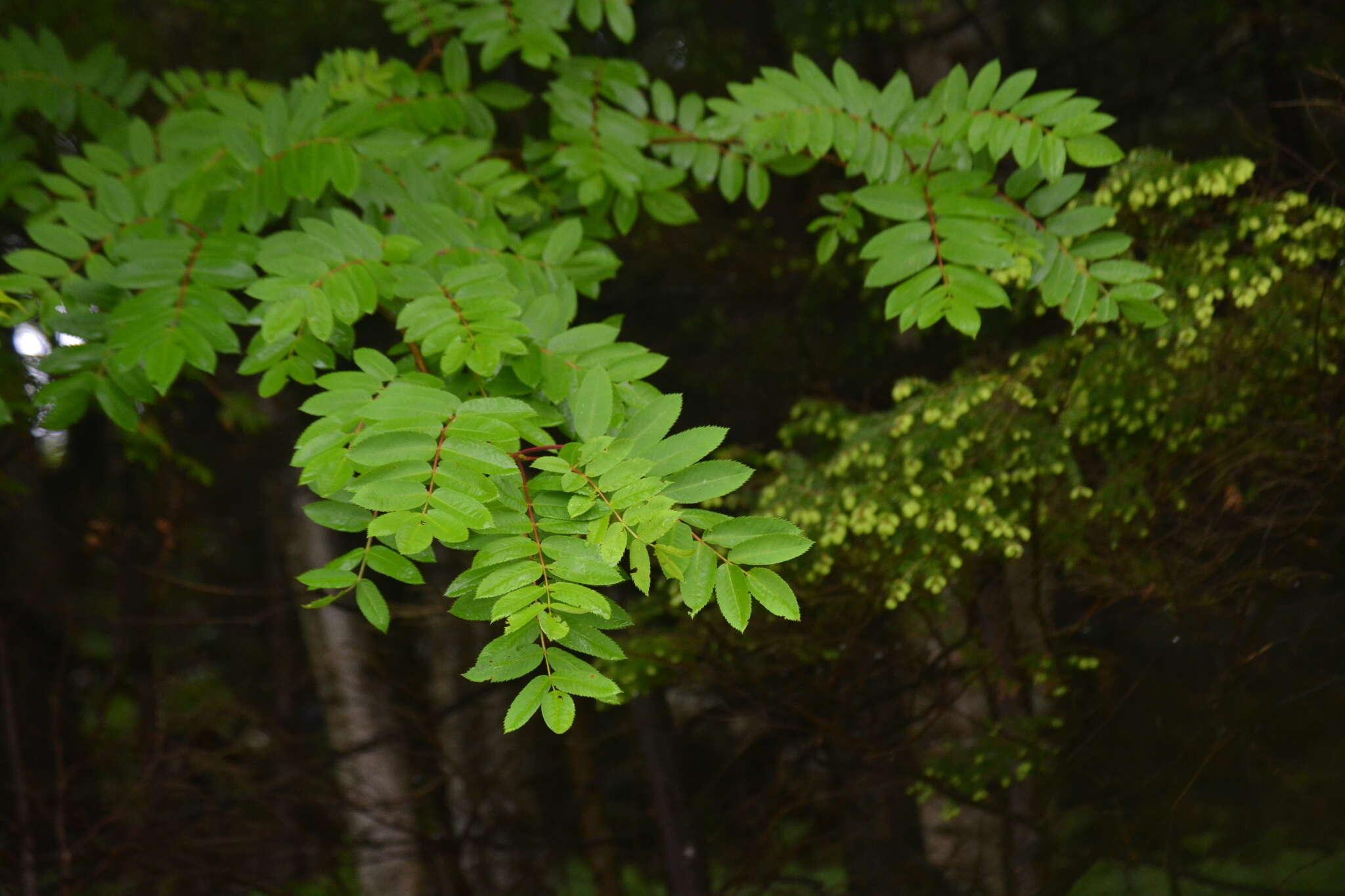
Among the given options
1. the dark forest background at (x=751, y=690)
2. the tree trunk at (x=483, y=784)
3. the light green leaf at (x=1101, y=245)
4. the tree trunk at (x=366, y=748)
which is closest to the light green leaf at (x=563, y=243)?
the light green leaf at (x=1101, y=245)

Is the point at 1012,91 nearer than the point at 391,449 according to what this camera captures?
No

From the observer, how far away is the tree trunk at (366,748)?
17.0ft

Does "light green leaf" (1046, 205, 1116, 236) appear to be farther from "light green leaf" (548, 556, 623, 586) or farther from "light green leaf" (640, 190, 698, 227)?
"light green leaf" (548, 556, 623, 586)

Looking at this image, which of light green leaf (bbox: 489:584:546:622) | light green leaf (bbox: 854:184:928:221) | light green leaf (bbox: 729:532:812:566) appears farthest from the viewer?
light green leaf (bbox: 854:184:928:221)

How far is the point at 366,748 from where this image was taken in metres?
5.14

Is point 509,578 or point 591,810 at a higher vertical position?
point 509,578

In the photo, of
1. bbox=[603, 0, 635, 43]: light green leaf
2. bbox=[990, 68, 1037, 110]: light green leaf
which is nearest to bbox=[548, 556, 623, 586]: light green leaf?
bbox=[990, 68, 1037, 110]: light green leaf

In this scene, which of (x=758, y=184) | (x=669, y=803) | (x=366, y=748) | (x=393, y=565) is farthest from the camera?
(x=366, y=748)

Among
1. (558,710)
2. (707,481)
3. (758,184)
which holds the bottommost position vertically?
(558,710)

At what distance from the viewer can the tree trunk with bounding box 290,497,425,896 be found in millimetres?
5184

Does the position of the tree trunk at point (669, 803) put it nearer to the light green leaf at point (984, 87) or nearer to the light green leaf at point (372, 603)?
the light green leaf at point (372, 603)

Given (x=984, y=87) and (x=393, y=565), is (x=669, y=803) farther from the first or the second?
(x=984, y=87)

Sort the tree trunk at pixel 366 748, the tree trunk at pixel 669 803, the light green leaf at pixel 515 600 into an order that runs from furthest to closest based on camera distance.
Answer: the tree trunk at pixel 366 748 → the tree trunk at pixel 669 803 → the light green leaf at pixel 515 600

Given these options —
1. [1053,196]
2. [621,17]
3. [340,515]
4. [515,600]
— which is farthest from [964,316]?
[621,17]
